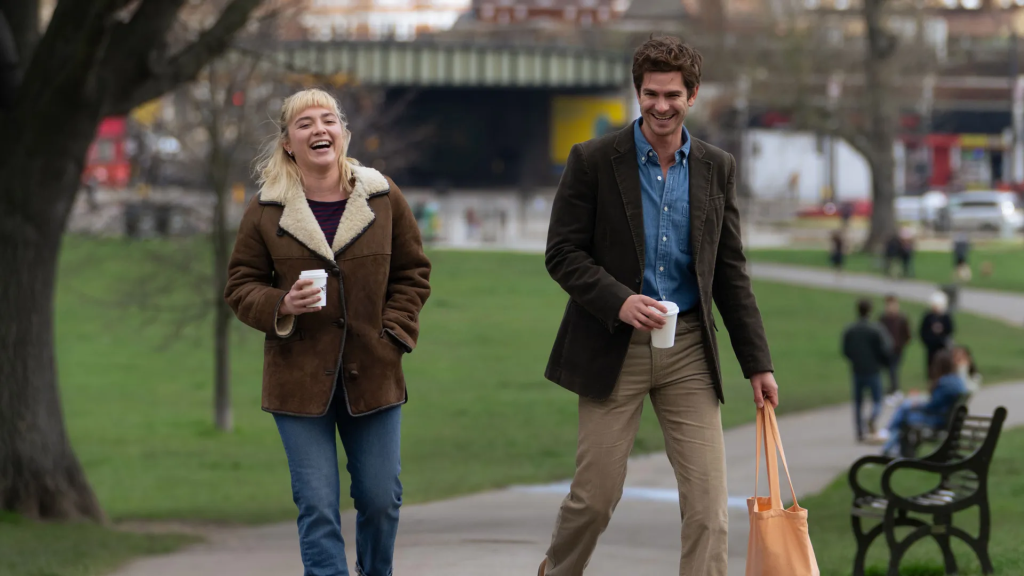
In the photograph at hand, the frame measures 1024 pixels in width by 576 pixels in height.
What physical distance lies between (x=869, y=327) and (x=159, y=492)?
8222 millimetres

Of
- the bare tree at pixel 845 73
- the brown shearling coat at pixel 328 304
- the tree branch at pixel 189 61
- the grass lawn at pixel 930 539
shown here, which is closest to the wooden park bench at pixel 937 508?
the grass lawn at pixel 930 539

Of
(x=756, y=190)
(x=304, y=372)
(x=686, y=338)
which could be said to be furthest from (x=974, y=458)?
(x=756, y=190)

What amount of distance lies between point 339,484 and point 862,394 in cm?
1260

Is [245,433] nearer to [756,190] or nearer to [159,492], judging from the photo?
[159,492]

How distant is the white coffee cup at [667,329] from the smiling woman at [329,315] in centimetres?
80

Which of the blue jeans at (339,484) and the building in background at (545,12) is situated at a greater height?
the building in background at (545,12)

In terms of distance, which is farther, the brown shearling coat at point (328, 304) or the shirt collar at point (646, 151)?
the shirt collar at point (646, 151)

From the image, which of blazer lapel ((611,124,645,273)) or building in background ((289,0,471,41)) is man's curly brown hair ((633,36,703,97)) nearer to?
blazer lapel ((611,124,645,273))

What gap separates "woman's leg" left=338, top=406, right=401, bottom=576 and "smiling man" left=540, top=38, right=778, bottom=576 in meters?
0.55

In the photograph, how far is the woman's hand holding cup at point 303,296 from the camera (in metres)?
4.27

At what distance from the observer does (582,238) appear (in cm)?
461

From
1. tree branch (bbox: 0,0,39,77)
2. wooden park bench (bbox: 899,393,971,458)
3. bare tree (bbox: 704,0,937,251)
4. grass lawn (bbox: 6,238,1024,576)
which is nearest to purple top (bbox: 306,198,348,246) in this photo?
grass lawn (bbox: 6,238,1024,576)

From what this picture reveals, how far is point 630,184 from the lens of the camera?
179 inches

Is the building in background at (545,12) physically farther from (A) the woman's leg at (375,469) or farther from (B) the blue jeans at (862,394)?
(A) the woman's leg at (375,469)
